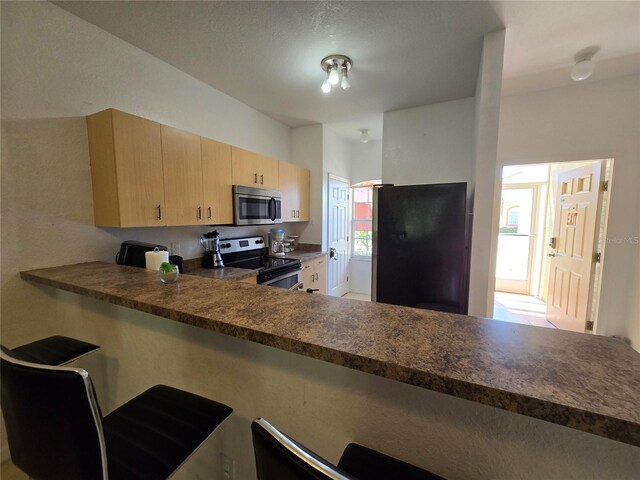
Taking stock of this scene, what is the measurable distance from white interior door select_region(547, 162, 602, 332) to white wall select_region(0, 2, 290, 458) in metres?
→ 4.47

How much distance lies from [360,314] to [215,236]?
227 cm

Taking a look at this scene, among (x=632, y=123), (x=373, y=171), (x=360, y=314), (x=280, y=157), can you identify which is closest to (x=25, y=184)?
(x=360, y=314)

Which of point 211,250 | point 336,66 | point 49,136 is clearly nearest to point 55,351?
point 49,136

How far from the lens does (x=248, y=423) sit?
1.01m

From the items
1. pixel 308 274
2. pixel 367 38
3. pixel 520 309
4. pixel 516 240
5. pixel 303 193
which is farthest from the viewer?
pixel 516 240

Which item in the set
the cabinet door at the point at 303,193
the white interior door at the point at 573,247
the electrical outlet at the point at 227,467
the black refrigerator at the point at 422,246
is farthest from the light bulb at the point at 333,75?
the white interior door at the point at 573,247

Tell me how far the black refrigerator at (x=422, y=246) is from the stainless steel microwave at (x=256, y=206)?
4.21ft

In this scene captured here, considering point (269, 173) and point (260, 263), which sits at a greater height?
point (269, 173)

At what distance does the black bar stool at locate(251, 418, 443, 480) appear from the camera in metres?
0.42

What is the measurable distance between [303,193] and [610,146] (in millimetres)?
3348

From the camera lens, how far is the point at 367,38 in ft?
6.41

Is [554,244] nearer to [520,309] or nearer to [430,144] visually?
[520,309]

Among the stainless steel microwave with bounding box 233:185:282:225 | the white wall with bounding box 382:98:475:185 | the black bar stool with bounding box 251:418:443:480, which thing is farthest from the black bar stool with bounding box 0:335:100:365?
the white wall with bounding box 382:98:475:185

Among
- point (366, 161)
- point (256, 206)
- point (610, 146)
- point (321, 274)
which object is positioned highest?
point (366, 161)
